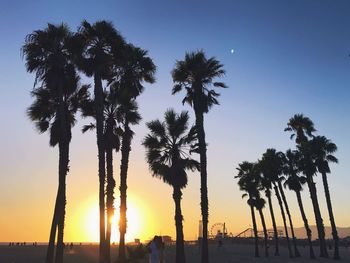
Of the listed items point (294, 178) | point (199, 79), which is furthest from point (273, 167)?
point (199, 79)

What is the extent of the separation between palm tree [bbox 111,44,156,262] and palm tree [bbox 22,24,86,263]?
4108 mm

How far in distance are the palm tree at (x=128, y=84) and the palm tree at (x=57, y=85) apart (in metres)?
4.11

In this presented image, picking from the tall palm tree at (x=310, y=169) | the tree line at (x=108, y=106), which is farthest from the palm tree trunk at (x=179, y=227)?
the tall palm tree at (x=310, y=169)

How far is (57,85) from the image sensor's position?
28.0 meters

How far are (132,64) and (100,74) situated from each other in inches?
244

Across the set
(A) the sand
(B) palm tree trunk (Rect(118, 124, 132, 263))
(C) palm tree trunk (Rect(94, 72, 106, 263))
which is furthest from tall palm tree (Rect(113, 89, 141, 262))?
(A) the sand

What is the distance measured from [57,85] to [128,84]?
21.3ft

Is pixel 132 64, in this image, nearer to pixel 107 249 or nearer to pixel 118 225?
pixel 118 225

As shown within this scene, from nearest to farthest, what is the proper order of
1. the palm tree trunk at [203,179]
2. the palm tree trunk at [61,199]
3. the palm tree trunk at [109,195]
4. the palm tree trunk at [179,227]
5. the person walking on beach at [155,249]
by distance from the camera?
the person walking on beach at [155,249] < the palm tree trunk at [109,195] < the palm tree trunk at [61,199] < the palm tree trunk at [179,227] < the palm tree trunk at [203,179]

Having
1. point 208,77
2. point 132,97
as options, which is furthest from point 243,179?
point 132,97

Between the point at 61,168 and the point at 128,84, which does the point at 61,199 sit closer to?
the point at 61,168

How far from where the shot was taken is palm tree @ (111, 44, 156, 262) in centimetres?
3161

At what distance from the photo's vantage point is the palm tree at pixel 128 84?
104 feet

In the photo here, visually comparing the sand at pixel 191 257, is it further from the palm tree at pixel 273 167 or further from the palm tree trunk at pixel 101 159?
the palm tree trunk at pixel 101 159
